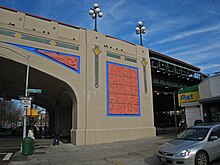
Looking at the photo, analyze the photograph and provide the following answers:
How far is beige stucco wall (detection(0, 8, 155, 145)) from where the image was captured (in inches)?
632

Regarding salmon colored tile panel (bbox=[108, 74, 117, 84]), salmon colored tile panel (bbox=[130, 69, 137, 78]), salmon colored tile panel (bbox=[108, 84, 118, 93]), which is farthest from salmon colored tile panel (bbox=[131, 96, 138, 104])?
salmon colored tile panel (bbox=[108, 74, 117, 84])

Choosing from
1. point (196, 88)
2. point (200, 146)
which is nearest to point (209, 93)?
point (196, 88)

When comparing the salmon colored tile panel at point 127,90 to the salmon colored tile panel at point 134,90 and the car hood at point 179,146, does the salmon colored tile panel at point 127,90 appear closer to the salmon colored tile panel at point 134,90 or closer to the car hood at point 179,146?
the salmon colored tile panel at point 134,90

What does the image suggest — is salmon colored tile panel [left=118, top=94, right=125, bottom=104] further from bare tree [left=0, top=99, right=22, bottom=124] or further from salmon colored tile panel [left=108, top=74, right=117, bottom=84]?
bare tree [left=0, top=99, right=22, bottom=124]

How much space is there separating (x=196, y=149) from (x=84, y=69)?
13136mm

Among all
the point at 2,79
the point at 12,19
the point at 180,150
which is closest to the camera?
the point at 180,150

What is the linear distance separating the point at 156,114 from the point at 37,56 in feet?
170

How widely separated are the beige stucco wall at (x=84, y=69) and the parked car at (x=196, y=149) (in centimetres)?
1045

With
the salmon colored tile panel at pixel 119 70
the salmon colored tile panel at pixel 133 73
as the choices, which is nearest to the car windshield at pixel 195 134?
the salmon colored tile panel at pixel 119 70

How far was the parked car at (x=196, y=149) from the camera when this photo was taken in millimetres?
6870

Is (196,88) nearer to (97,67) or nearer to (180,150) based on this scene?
(97,67)

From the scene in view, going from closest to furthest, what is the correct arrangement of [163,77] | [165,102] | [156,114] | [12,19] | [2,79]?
[12,19] < [2,79] < [163,77] < [165,102] < [156,114]

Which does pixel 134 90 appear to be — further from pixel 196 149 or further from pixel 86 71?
pixel 196 149

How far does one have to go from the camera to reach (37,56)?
16.4 m
